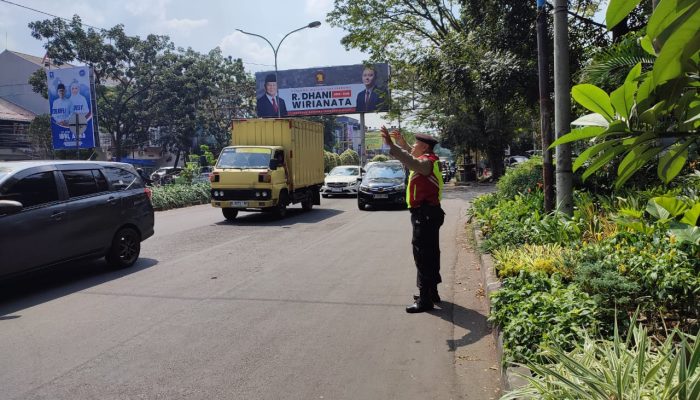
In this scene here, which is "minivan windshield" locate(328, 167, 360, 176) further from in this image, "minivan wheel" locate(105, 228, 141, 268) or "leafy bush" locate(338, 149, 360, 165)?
"leafy bush" locate(338, 149, 360, 165)

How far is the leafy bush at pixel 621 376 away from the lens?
7.88ft

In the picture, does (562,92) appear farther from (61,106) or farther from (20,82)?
(20,82)

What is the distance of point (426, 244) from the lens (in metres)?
5.82

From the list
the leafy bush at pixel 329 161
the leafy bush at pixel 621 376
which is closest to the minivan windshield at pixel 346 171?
the leafy bush at pixel 329 161

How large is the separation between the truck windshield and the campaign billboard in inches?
952

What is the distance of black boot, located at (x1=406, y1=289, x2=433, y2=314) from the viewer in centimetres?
572

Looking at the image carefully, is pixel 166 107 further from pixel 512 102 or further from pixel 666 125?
pixel 666 125

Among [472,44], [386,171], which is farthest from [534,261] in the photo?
[386,171]

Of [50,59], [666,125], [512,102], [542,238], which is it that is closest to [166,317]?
[542,238]

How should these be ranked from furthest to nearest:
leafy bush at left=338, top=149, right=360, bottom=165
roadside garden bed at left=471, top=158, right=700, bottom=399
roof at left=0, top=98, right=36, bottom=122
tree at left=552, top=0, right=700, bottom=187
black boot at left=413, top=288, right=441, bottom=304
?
leafy bush at left=338, top=149, right=360, bottom=165
roof at left=0, top=98, right=36, bottom=122
black boot at left=413, top=288, right=441, bottom=304
roadside garden bed at left=471, top=158, right=700, bottom=399
tree at left=552, top=0, right=700, bottom=187

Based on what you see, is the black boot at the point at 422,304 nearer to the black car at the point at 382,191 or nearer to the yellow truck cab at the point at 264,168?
the yellow truck cab at the point at 264,168

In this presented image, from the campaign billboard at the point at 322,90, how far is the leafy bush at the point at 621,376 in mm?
35682

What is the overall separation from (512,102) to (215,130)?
36480mm

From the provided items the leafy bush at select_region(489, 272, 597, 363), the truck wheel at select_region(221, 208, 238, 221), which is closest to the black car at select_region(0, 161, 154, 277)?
the leafy bush at select_region(489, 272, 597, 363)
